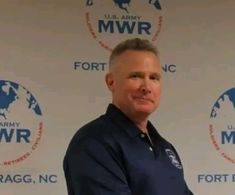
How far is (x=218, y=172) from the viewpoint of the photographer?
6.94 feet

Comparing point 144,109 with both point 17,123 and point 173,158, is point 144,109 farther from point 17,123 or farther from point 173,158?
point 17,123

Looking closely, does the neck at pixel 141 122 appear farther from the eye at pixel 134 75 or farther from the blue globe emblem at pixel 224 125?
the blue globe emblem at pixel 224 125

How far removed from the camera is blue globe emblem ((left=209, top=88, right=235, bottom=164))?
6.93 feet

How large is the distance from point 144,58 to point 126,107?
13 cm

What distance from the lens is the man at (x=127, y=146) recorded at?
3.60 feet

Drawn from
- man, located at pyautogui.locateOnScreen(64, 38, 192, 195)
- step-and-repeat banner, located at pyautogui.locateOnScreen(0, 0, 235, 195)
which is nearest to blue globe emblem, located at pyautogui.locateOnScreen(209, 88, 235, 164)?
step-and-repeat banner, located at pyautogui.locateOnScreen(0, 0, 235, 195)

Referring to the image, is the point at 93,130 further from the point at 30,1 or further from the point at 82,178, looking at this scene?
the point at 30,1

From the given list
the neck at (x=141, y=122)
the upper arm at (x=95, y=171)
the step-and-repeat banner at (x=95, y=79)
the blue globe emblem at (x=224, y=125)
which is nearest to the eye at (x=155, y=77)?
the neck at (x=141, y=122)

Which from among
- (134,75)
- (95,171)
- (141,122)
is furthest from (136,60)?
(95,171)

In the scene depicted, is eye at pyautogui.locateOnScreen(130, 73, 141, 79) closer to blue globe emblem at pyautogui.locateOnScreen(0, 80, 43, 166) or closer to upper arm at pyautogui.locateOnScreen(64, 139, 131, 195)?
upper arm at pyautogui.locateOnScreen(64, 139, 131, 195)

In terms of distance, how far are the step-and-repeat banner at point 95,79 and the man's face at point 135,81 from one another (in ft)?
2.54

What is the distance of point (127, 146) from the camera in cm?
116

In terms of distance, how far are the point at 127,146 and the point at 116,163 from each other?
0.21 ft

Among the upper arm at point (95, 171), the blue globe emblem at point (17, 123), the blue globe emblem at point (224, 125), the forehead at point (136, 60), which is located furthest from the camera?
the blue globe emblem at point (224, 125)
